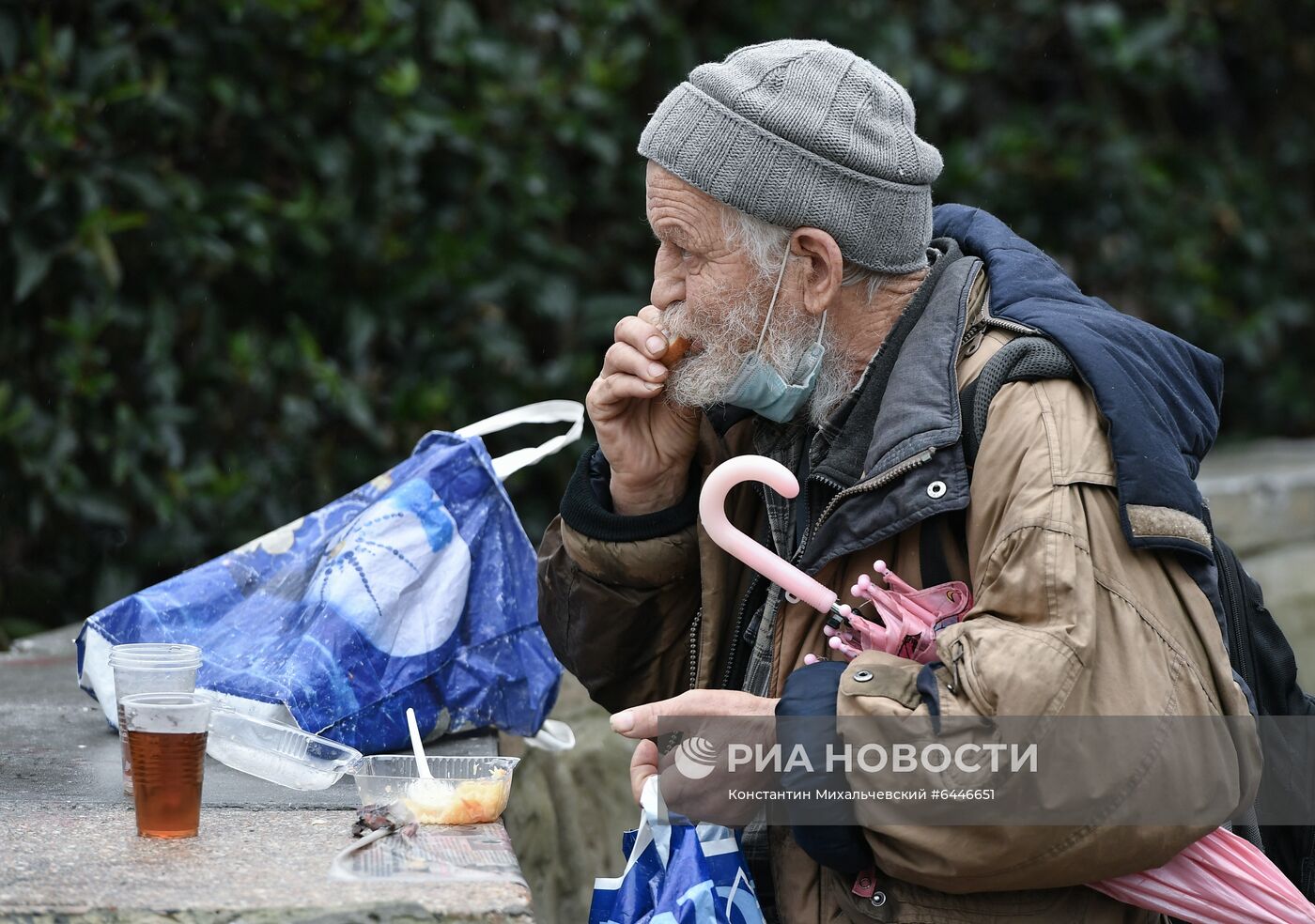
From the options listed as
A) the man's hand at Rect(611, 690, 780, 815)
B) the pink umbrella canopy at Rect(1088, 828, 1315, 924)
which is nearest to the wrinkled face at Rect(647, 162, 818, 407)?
the man's hand at Rect(611, 690, 780, 815)

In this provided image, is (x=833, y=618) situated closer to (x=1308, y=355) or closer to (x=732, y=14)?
(x=732, y=14)

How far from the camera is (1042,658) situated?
5.94 feet

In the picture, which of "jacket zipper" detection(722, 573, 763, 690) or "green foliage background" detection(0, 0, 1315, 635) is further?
"green foliage background" detection(0, 0, 1315, 635)

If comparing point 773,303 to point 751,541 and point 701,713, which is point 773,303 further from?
point 701,713

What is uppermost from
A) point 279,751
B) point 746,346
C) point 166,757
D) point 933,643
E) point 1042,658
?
point 746,346

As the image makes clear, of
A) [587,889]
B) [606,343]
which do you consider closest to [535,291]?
[606,343]

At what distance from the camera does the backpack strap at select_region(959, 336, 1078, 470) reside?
2002 mm

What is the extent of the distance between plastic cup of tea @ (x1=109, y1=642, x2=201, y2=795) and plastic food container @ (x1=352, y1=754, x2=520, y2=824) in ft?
0.91

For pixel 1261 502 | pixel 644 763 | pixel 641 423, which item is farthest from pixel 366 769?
pixel 1261 502

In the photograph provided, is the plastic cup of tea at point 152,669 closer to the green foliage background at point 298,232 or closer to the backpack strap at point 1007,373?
the backpack strap at point 1007,373

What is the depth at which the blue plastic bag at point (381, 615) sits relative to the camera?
2.42 meters

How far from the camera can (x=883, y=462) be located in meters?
2.03

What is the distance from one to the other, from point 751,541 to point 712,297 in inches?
15.1

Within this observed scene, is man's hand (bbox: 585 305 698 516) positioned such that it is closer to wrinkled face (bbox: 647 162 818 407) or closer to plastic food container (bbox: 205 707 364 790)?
wrinkled face (bbox: 647 162 818 407)
